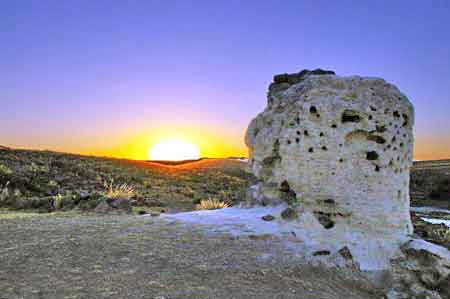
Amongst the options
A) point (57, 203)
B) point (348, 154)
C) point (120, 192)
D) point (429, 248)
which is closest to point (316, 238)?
point (348, 154)

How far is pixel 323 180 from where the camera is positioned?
701 centimetres

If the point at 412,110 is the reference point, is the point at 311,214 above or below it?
below

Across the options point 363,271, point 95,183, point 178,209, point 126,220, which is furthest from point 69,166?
point 363,271

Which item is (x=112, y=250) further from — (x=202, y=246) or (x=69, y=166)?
(x=69, y=166)

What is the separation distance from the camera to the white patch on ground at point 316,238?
6278mm

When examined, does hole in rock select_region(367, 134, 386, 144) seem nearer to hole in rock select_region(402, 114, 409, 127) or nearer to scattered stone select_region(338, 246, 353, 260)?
hole in rock select_region(402, 114, 409, 127)

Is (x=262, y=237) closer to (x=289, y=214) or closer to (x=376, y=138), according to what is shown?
(x=289, y=214)

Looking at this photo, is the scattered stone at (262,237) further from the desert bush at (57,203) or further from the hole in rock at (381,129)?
the desert bush at (57,203)

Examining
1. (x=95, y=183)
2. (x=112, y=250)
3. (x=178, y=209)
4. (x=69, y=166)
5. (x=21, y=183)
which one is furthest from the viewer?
(x=69, y=166)

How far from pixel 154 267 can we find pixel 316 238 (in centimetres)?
296

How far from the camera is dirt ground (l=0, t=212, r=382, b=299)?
440 cm

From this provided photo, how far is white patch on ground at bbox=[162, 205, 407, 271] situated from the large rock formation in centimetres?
10

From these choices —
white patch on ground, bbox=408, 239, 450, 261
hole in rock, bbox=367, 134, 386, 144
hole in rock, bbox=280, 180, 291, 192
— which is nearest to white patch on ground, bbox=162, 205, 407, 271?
white patch on ground, bbox=408, 239, 450, 261

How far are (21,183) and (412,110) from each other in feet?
50.1
